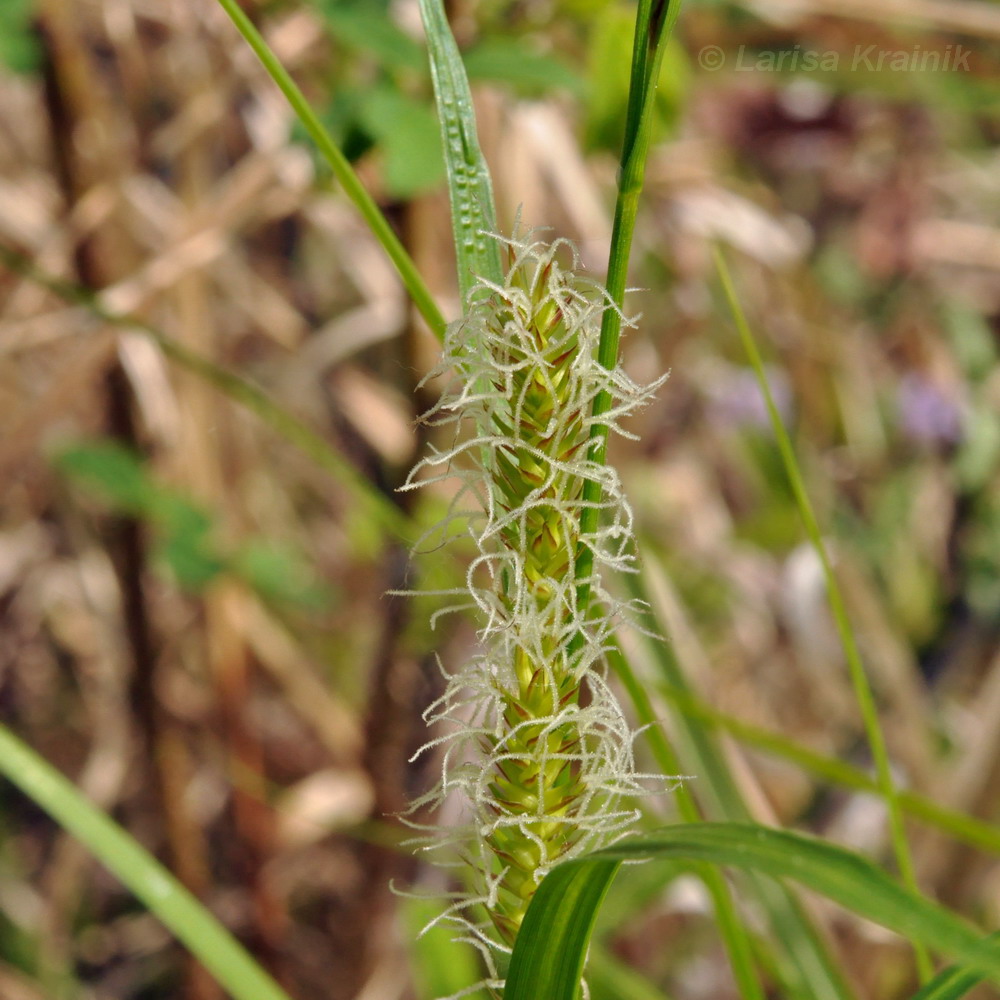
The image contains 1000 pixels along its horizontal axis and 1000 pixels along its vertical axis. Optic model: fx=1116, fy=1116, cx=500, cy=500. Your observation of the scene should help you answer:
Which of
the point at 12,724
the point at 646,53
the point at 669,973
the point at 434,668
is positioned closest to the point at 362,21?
the point at 646,53

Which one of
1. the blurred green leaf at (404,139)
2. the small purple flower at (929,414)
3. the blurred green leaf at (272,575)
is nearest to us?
the blurred green leaf at (404,139)

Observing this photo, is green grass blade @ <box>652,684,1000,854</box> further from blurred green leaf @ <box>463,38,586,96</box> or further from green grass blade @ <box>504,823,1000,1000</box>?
blurred green leaf @ <box>463,38,586,96</box>

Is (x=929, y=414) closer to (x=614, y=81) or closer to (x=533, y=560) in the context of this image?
(x=614, y=81)

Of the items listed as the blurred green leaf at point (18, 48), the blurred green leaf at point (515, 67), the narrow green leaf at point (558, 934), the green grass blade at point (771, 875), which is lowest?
the narrow green leaf at point (558, 934)

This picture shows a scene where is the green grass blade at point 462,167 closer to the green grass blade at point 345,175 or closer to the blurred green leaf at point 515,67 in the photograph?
the green grass blade at point 345,175

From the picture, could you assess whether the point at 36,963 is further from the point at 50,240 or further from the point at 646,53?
the point at 646,53

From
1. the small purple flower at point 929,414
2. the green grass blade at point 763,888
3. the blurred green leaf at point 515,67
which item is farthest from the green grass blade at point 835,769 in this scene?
the small purple flower at point 929,414

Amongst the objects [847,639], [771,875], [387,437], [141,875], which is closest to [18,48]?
[387,437]

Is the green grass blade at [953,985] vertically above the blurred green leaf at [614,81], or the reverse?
the blurred green leaf at [614,81]
